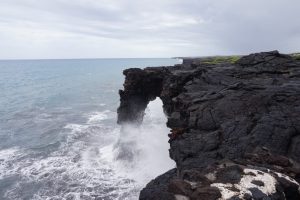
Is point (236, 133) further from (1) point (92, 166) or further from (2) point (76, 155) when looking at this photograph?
(2) point (76, 155)

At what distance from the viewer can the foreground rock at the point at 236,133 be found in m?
14.3

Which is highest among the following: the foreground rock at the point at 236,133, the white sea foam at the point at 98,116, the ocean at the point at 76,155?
the foreground rock at the point at 236,133

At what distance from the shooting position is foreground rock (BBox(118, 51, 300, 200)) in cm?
1430

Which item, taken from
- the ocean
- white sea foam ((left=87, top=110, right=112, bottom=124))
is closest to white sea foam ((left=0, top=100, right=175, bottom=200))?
the ocean

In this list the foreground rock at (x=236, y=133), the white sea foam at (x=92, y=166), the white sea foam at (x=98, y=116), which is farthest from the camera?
the white sea foam at (x=98, y=116)

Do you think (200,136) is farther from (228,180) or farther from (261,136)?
(228,180)

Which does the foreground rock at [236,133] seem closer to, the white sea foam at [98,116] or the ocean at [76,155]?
the ocean at [76,155]

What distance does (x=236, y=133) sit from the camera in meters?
21.6

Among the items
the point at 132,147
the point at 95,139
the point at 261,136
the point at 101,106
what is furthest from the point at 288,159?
the point at 101,106

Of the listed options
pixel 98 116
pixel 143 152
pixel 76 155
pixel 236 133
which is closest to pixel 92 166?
pixel 76 155

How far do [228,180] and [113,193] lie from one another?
21050 millimetres

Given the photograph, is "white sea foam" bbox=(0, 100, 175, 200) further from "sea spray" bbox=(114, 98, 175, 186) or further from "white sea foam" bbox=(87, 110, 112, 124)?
"white sea foam" bbox=(87, 110, 112, 124)

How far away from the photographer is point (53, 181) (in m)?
37.0

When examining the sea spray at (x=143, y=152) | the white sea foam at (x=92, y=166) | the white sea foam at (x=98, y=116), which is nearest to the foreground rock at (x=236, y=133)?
the sea spray at (x=143, y=152)
